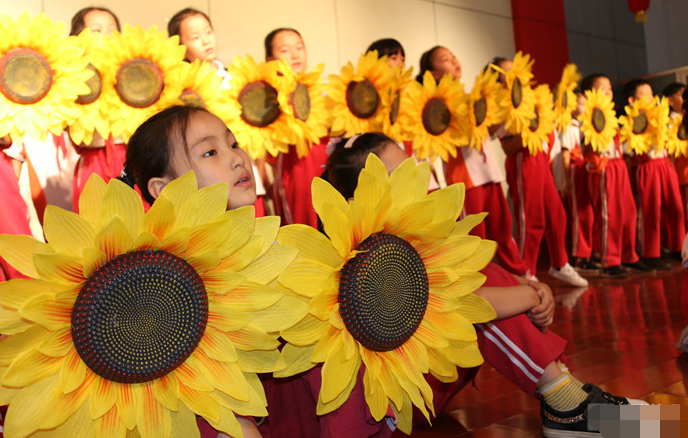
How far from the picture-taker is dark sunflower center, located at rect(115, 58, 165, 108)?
2.48 metres

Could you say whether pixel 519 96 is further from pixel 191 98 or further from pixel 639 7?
pixel 639 7

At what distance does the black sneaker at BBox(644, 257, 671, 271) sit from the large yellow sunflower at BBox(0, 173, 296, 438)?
→ 4685mm

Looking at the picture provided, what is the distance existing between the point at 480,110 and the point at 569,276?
1484 millimetres

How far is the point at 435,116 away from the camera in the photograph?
327cm

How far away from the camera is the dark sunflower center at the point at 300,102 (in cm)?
287

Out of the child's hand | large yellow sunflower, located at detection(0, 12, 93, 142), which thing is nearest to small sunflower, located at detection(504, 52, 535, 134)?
large yellow sunflower, located at detection(0, 12, 93, 142)

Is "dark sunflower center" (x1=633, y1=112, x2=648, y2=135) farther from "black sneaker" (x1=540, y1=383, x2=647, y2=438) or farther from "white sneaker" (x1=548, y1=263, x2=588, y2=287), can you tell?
"black sneaker" (x1=540, y1=383, x2=647, y2=438)

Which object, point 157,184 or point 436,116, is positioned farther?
point 436,116

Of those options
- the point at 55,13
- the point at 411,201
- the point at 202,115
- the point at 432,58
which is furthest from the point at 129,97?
the point at 432,58

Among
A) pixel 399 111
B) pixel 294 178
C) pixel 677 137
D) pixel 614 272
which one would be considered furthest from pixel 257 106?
pixel 677 137

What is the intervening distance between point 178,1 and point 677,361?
3349 mm

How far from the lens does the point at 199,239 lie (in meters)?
0.93

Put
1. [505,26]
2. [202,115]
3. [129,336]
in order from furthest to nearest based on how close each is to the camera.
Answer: [505,26]
[202,115]
[129,336]

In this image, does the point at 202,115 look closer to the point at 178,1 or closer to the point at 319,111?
the point at 319,111
